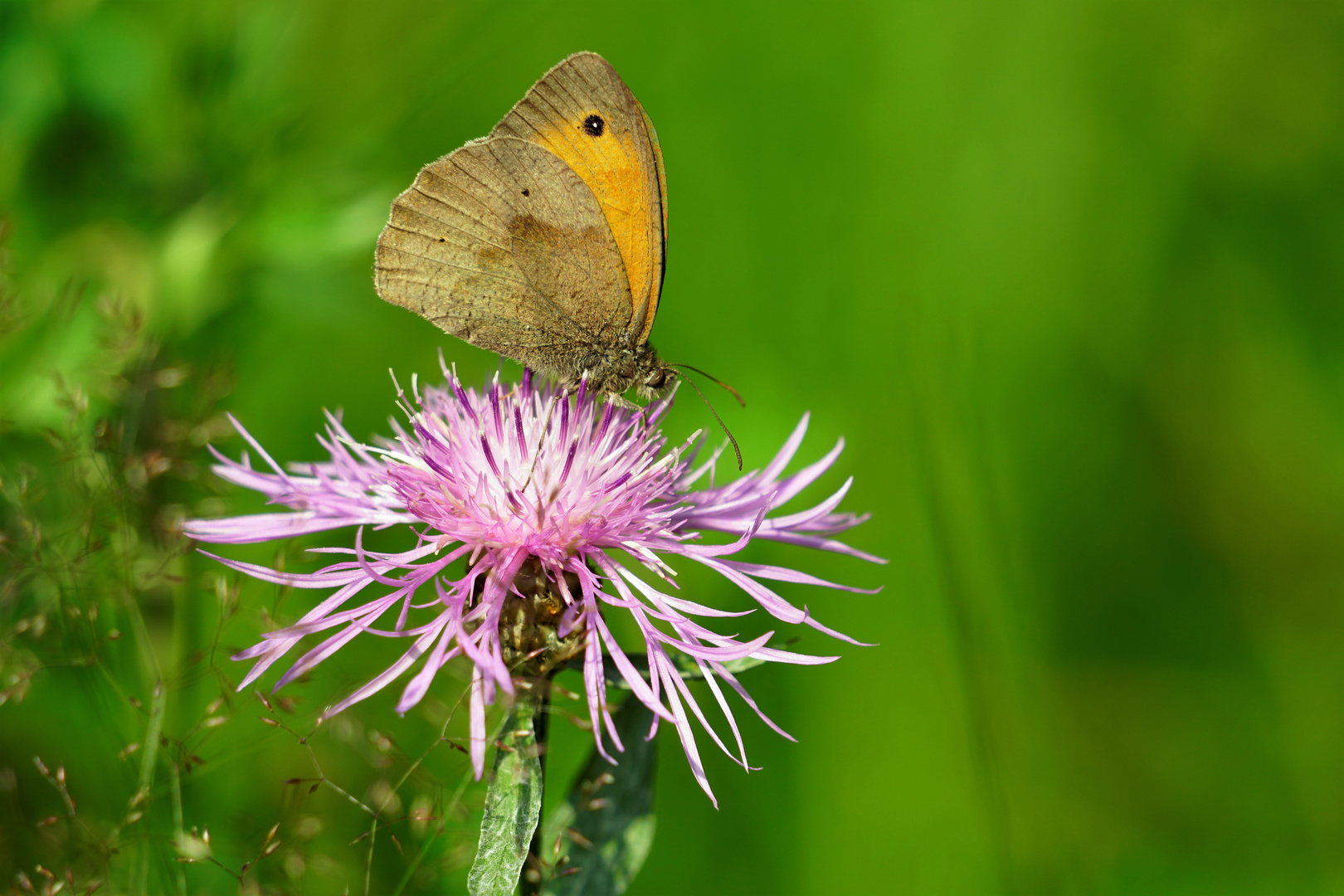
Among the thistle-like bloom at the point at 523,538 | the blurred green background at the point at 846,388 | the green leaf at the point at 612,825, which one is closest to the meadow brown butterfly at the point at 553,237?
the thistle-like bloom at the point at 523,538

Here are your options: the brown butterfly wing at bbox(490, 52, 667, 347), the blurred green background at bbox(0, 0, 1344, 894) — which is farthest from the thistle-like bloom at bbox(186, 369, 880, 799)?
the brown butterfly wing at bbox(490, 52, 667, 347)

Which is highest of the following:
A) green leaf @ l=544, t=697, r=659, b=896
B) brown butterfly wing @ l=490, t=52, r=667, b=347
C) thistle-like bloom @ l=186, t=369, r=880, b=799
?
brown butterfly wing @ l=490, t=52, r=667, b=347

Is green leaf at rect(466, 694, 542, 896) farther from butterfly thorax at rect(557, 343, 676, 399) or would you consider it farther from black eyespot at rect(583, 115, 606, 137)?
black eyespot at rect(583, 115, 606, 137)

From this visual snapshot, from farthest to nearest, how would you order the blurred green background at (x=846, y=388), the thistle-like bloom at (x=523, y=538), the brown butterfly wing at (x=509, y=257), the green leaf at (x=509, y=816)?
the blurred green background at (x=846, y=388) < the brown butterfly wing at (x=509, y=257) < the thistle-like bloom at (x=523, y=538) < the green leaf at (x=509, y=816)

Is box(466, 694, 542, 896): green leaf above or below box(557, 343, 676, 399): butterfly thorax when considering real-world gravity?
below

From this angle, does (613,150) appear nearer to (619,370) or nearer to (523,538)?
(619,370)

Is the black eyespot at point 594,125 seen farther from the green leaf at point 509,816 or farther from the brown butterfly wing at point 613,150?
the green leaf at point 509,816

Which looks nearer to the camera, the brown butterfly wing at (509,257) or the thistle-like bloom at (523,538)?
the thistle-like bloom at (523,538)
